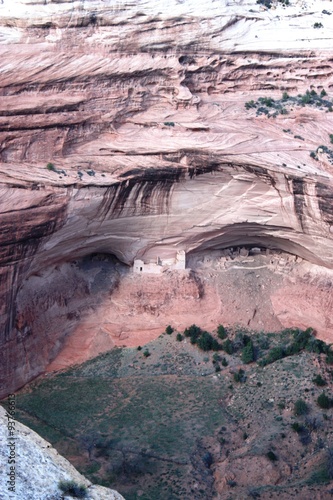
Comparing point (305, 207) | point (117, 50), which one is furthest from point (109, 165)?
point (305, 207)

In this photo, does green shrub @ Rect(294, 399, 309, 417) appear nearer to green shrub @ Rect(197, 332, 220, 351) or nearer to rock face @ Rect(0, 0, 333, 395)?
green shrub @ Rect(197, 332, 220, 351)

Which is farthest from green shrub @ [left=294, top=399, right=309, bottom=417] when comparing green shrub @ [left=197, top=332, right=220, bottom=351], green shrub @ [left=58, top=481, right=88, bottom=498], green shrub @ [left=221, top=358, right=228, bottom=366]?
green shrub @ [left=58, top=481, right=88, bottom=498]

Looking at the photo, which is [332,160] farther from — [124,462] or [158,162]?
[124,462]

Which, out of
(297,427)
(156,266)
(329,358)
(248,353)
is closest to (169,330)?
(156,266)

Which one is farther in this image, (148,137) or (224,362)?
(148,137)

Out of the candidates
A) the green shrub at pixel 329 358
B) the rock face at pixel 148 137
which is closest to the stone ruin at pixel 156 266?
the rock face at pixel 148 137

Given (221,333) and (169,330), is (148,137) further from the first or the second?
(221,333)
